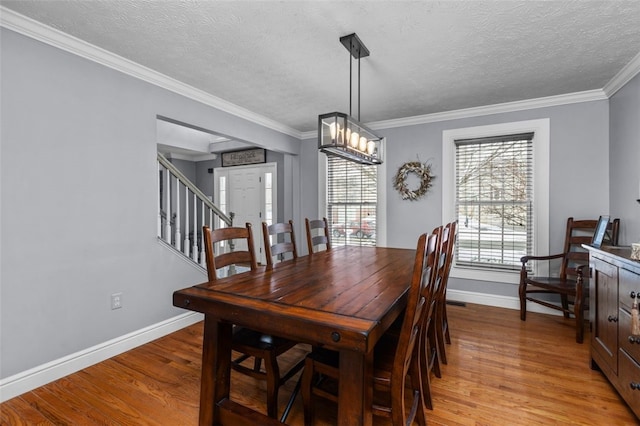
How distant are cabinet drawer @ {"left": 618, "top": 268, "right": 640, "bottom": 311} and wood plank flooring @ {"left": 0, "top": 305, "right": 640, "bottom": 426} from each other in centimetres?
66

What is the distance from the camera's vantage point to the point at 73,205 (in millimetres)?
2332

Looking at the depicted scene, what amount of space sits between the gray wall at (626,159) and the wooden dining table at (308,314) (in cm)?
222

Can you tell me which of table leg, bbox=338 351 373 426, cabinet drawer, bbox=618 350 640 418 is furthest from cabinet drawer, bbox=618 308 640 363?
table leg, bbox=338 351 373 426

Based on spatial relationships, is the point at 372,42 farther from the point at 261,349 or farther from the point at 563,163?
the point at 563,163

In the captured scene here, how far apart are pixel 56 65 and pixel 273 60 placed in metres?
1.59

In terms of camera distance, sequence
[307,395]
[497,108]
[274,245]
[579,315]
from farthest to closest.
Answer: [497,108] < [579,315] < [274,245] < [307,395]

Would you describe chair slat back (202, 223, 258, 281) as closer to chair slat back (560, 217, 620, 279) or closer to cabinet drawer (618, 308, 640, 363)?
cabinet drawer (618, 308, 640, 363)

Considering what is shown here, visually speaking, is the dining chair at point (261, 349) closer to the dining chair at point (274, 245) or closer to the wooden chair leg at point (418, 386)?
the dining chair at point (274, 245)

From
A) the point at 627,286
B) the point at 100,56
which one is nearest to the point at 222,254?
the point at 100,56

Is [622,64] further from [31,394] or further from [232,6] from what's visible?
[31,394]

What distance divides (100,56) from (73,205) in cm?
120

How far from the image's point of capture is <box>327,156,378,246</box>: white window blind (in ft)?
15.0

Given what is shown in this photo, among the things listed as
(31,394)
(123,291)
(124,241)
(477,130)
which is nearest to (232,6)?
(124,241)

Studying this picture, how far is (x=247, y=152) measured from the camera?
6.03 metres
